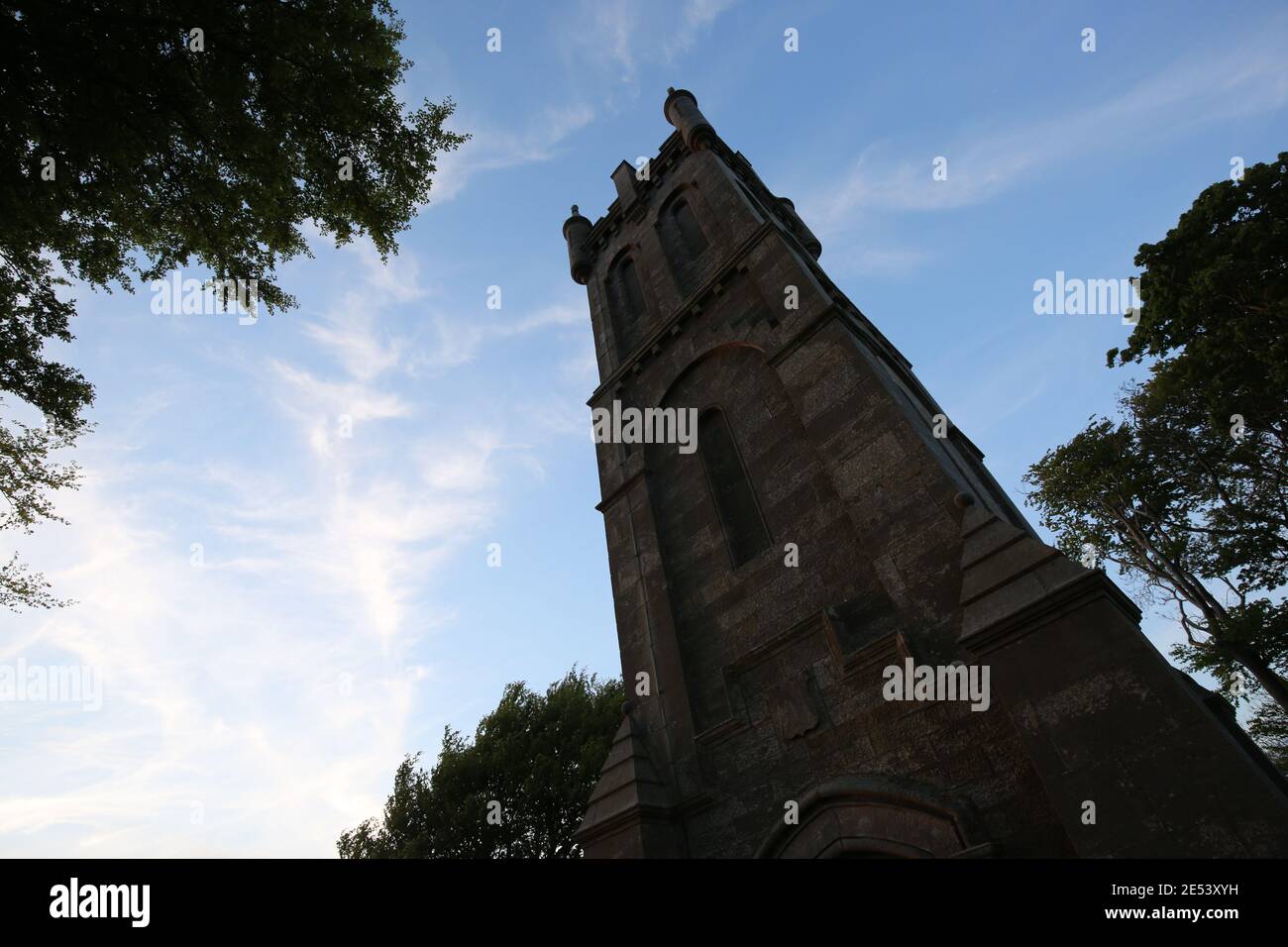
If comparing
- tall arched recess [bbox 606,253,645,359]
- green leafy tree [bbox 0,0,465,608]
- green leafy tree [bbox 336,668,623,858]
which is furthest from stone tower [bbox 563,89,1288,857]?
green leafy tree [bbox 336,668,623,858]

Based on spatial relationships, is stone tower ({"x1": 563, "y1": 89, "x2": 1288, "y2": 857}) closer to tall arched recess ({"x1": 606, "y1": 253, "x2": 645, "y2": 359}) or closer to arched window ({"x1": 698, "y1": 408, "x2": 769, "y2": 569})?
arched window ({"x1": 698, "y1": 408, "x2": 769, "y2": 569})

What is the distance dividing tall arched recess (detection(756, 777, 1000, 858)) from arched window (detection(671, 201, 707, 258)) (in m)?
12.1

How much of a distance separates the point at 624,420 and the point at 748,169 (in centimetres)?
1049

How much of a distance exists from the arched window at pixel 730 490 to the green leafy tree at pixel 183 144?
6524 millimetres

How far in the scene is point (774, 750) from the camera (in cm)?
829

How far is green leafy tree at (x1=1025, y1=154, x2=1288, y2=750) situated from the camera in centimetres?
1386

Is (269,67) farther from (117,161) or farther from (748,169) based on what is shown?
(748,169)

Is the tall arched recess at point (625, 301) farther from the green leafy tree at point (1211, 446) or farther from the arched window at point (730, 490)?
the green leafy tree at point (1211, 446)

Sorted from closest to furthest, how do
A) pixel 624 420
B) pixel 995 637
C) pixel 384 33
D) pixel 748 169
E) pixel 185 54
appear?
pixel 995 637
pixel 185 54
pixel 384 33
pixel 624 420
pixel 748 169

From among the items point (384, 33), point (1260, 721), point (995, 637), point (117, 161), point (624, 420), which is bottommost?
point (1260, 721)
